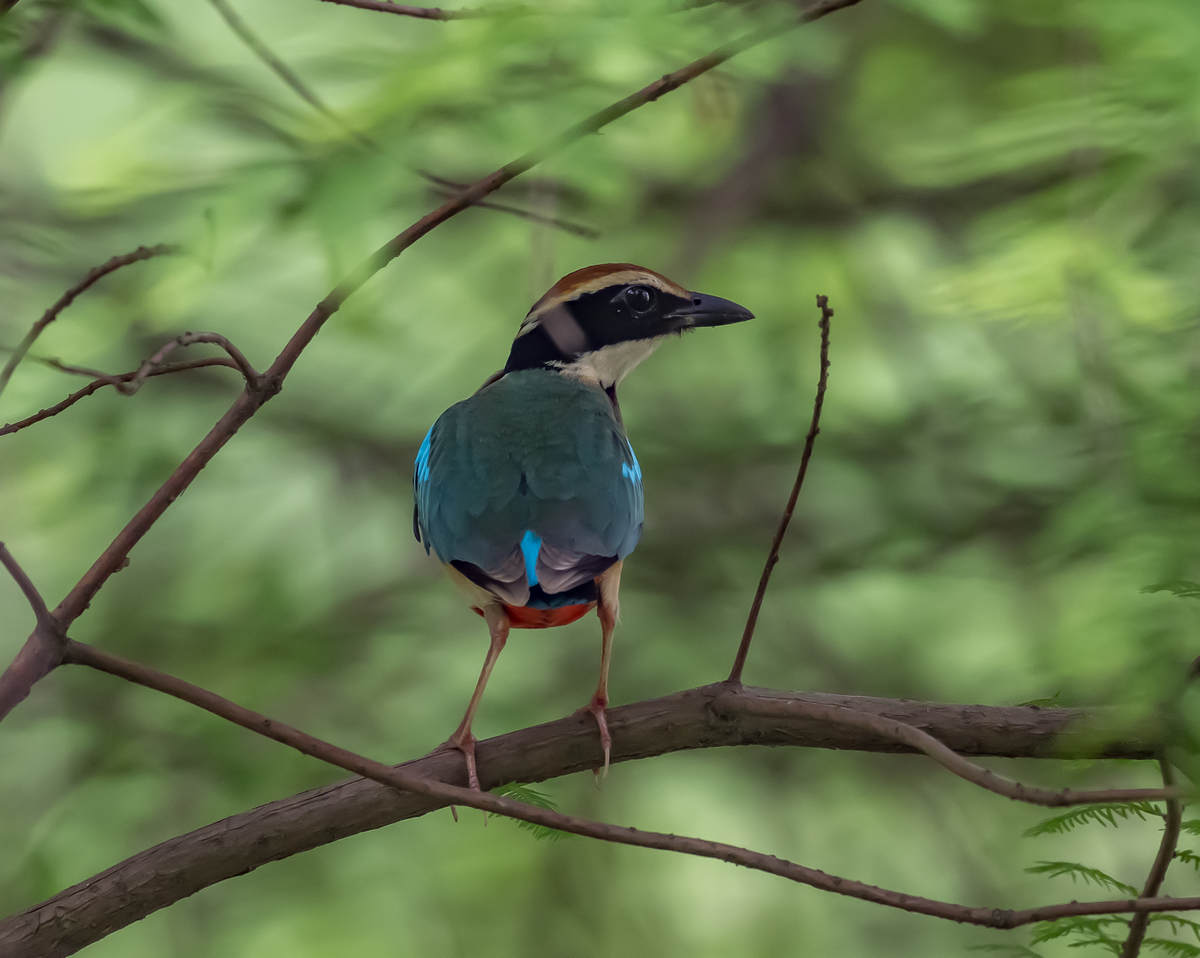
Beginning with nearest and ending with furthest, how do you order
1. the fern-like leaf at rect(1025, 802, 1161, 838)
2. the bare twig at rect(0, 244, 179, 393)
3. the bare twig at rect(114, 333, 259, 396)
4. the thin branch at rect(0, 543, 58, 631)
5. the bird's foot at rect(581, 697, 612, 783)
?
the thin branch at rect(0, 543, 58, 631), the bare twig at rect(114, 333, 259, 396), the bare twig at rect(0, 244, 179, 393), the fern-like leaf at rect(1025, 802, 1161, 838), the bird's foot at rect(581, 697, 612, 783)

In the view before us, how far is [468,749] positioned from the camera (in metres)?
3.60

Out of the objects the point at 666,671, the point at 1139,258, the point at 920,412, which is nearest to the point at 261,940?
the point at 666,671

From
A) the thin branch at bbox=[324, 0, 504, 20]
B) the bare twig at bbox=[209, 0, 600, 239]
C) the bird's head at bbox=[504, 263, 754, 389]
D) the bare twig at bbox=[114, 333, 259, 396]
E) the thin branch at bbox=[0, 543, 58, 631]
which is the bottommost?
the bird's head at bbox=[504, 263, 754, 389]

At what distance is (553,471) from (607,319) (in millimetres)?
905

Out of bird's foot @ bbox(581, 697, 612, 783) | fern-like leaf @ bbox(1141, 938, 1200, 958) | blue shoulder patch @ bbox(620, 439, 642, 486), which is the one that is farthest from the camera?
blue shoulder patch @ bbox(620, 439, 642, 486)

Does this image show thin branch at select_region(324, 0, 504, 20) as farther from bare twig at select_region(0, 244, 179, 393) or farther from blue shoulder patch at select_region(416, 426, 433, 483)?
blue shoulder patch at select_region(416, 426, 433, 483)

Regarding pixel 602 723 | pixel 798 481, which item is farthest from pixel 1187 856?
pixel 602 723

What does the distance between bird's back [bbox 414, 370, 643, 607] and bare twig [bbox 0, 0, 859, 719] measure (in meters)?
0.89

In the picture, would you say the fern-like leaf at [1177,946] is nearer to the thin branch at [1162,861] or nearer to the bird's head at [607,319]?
the thin branch at [1162,861]

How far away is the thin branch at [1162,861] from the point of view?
298 centimetres

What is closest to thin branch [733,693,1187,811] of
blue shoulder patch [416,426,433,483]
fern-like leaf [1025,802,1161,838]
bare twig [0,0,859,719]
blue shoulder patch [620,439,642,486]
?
fern-like leaf [1025,802,1161,838]

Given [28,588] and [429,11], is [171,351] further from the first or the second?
[429,11]

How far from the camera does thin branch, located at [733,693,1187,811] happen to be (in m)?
2.31

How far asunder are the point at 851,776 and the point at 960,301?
10.6 feet
